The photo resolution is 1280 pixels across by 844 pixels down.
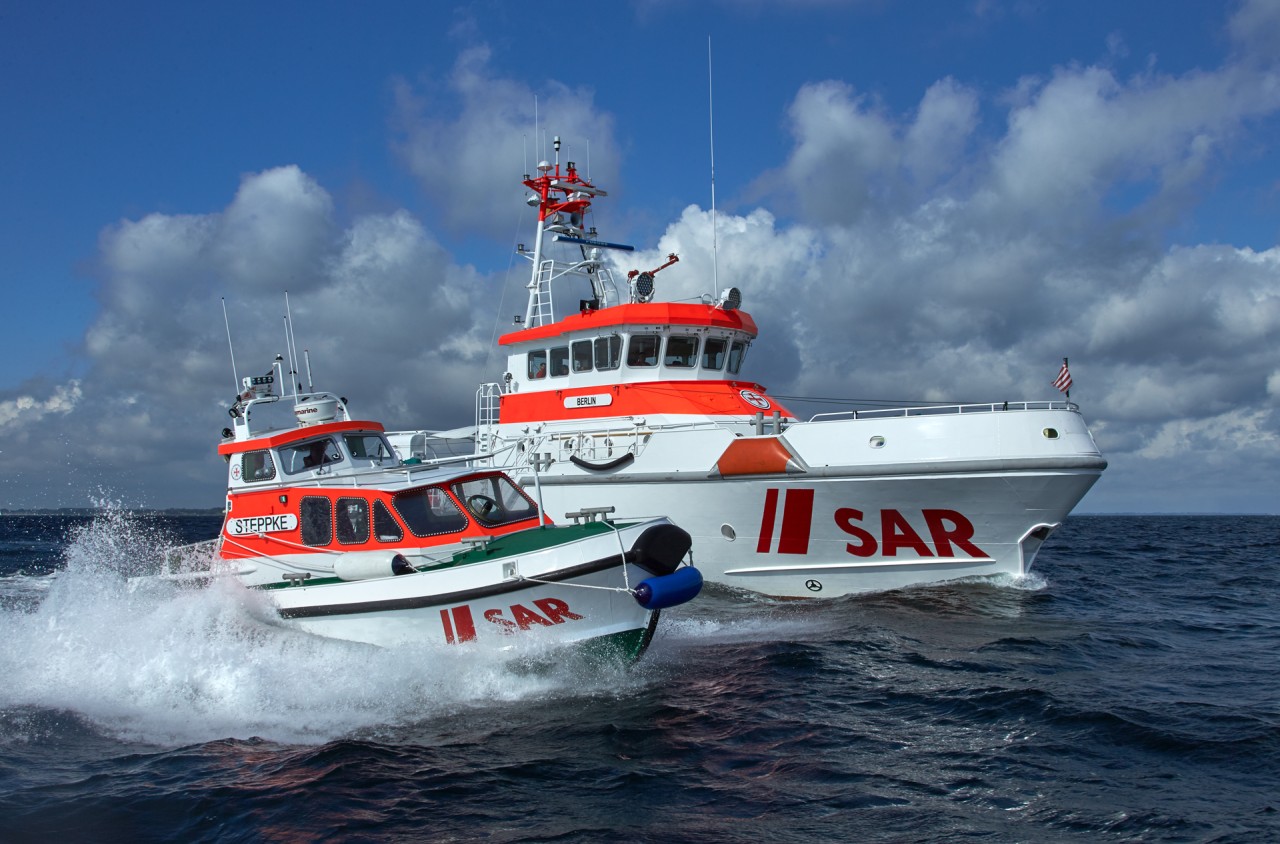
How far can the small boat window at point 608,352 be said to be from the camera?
16.0 m

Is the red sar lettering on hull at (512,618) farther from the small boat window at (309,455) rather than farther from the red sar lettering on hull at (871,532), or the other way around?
the red sar lettering on hull at (871,532)

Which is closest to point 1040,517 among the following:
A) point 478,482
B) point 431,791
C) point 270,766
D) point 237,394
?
point 478,482

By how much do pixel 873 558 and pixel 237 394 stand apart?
9.31 metres

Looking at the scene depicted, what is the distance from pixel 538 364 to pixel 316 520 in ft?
26.0

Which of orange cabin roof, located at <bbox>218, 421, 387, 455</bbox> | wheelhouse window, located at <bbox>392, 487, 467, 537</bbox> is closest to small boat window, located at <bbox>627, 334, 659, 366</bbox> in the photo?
orange cabin roof, located at <bbox>218, 421, 387, 455</bbox>

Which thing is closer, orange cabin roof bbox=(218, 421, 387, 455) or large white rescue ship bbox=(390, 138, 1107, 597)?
orange cabin roof bbox=(218, 421, 387, 455)

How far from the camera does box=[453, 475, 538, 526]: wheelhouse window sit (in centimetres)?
990

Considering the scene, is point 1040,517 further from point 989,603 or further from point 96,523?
point 96,523

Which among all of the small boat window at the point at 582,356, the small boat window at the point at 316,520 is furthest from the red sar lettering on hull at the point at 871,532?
the small boat window at the point at 316,520

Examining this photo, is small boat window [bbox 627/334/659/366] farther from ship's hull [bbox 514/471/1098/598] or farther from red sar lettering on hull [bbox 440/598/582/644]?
red sar lettering on hull [bbox 440/598/582/644]

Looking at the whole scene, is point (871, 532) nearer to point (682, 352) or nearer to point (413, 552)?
point (682, 352)

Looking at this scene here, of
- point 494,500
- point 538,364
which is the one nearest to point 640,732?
point 494,500

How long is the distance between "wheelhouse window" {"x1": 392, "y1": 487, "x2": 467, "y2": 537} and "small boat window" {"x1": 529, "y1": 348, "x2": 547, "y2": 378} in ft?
25.3

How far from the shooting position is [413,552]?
30.1 ft
